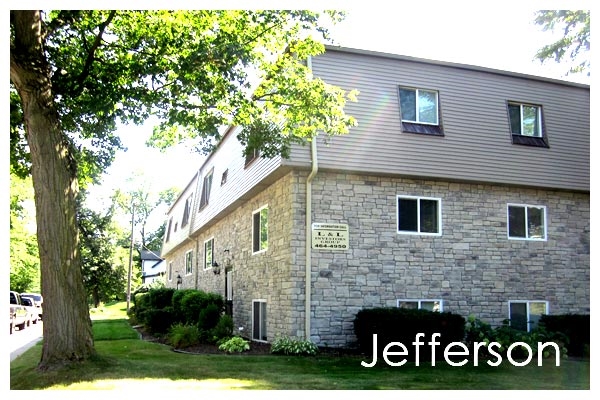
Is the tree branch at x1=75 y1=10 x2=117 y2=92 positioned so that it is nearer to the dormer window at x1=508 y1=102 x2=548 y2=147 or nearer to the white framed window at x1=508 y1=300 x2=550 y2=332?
the dormer window at x1=508 y1=102 x2=548 y2=147

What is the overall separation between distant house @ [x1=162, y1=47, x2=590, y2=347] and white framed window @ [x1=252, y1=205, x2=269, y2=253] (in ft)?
0.14

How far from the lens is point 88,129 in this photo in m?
11.7

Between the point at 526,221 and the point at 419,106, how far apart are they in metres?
3.59

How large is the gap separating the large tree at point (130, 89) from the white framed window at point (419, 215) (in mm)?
2653

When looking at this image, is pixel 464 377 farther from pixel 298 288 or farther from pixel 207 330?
pixel 207 330

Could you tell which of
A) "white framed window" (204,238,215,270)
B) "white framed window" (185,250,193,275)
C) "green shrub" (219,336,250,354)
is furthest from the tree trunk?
"white framed window" (185,250,193,275)

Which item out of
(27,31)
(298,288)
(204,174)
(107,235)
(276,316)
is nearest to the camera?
(27,31)

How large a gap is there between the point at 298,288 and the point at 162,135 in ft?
14.2

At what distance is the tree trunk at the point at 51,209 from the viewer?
27.0 ft

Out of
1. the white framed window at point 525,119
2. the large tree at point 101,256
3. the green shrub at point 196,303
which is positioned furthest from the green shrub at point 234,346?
the large tree at point 101,256

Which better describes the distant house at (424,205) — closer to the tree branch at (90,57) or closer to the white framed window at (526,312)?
the white framed window at (526,312)

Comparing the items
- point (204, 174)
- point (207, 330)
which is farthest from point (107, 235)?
point (207, 330)

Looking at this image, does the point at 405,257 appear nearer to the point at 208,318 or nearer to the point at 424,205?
the point at 424,205

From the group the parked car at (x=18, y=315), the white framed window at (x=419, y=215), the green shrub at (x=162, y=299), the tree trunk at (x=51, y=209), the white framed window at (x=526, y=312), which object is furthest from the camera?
the green shrub at (x=162, y=299)
